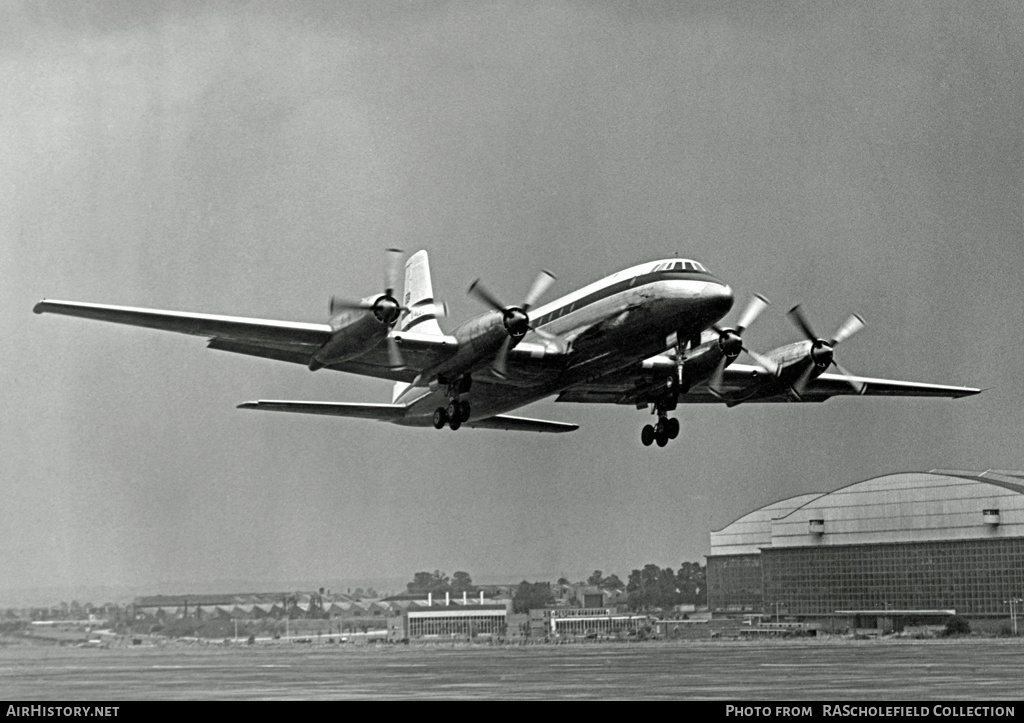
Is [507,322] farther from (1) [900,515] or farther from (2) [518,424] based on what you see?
(1) [900,515]

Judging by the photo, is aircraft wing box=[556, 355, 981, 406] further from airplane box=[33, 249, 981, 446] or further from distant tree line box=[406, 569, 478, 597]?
distant tree line box=[406, 569, 478, 597]

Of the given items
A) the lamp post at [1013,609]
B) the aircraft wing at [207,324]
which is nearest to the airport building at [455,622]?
the aircraft wing at [207,324]

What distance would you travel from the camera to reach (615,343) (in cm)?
2430

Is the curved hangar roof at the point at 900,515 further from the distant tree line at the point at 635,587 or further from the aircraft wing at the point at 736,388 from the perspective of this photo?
the aircraft wing at the point at 736,388

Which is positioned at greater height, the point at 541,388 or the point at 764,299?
the point at 764,299

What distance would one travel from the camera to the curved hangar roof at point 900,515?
118ft

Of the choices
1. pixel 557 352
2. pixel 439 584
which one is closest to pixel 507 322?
pixel 557 352

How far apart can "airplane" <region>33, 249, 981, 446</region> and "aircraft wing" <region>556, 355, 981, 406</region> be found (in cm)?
3

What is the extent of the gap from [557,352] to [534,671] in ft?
31.8

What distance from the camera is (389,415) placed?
29375 mm
